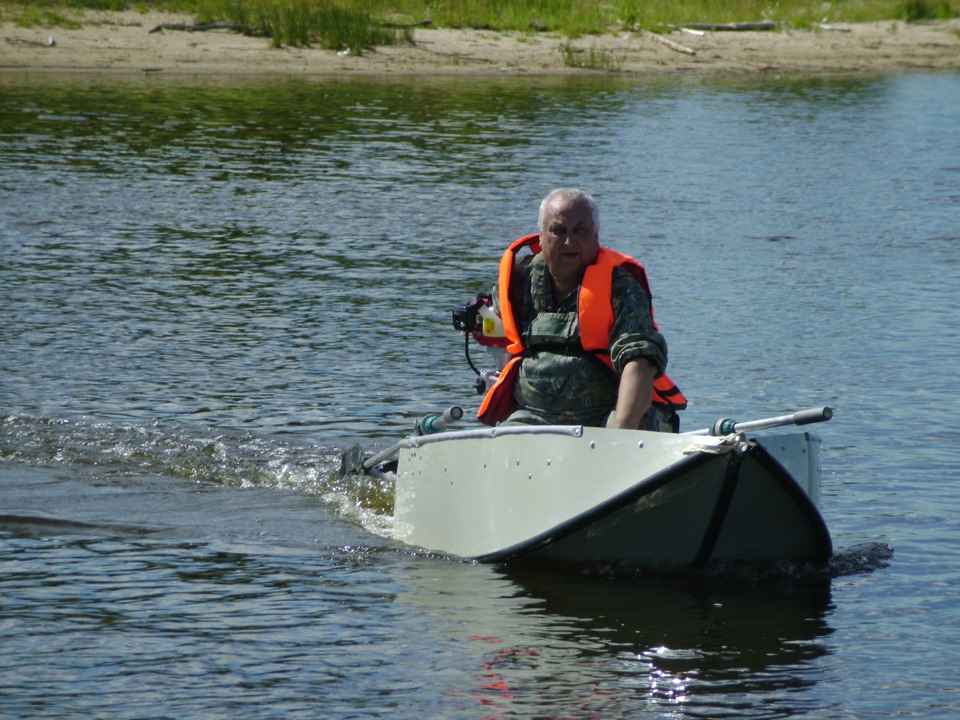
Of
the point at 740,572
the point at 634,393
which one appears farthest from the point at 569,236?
the point at 740,572

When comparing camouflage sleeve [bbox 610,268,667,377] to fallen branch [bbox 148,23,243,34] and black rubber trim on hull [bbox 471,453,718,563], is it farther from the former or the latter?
fallen branch [bbox 148,23,243,34]

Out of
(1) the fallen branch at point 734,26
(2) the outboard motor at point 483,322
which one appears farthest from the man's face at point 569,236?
(1) the fallen branch at point 734,26

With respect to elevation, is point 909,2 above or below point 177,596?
above

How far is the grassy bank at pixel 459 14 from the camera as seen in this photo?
91.4 ft

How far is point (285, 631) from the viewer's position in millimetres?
5559

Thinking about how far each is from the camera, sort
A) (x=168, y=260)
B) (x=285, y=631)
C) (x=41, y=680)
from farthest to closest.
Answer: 1. (x=168, y=260)
2. (x=285, y=631)
3. (x=41, y=680)

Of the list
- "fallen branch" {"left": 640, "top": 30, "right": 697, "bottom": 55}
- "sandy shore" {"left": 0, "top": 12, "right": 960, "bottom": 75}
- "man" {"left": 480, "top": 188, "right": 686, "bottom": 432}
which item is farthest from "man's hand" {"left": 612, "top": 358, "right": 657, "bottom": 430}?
"fallen branch" {"left": 640, "top": 30, "right": 697, "bottom": 55}

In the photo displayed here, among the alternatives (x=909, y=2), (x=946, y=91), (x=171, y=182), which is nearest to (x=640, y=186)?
(x=171, y=182)

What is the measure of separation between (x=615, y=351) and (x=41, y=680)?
2319 millimetres

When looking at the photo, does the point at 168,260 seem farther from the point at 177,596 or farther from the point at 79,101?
the point at 79,101

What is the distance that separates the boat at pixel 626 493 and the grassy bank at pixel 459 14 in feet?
74.2

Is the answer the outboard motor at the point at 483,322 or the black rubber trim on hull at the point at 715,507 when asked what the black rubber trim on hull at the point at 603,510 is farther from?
the outboard motor at the point at 483,322

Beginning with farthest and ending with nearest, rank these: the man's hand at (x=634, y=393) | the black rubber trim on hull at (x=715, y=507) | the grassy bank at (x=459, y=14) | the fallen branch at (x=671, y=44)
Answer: the fallen branch at (x=671, y=44)
the grassy bank at (x=459, y=14)
the man's hand at (x=634, y=393)
the black rubber trim on hull at (x=715, y=507)

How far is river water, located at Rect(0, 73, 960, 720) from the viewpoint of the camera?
206 inches
